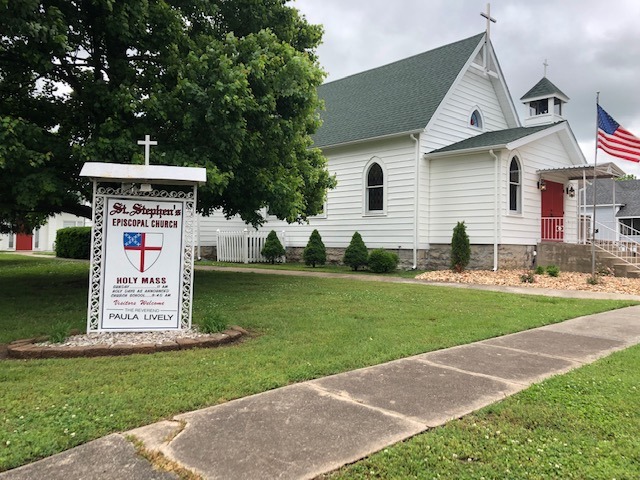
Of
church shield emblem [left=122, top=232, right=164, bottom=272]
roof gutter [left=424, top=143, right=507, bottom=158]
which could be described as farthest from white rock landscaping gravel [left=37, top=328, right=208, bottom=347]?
roof gutter [left=424, top=143, right=507, bottom=158]

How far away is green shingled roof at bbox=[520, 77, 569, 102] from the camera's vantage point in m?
20.7

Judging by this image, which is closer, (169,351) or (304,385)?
(304,385)

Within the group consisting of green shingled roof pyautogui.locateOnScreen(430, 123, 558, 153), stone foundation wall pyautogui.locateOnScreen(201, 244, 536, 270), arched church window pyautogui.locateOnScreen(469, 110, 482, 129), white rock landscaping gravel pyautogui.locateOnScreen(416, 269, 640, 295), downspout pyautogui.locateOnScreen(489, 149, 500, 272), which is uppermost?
arched church window pyautogui.locateOnScreen(469, 110, 482, 129)

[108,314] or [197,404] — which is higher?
[108,314]

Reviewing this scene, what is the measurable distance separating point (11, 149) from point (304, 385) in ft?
19.3

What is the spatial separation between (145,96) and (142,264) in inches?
159

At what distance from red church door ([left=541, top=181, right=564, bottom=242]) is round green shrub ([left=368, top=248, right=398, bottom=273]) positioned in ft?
18.9

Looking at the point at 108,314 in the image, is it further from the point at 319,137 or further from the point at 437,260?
the point at 319,137

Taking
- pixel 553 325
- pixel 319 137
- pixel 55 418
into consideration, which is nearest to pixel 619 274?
pixel 553 325

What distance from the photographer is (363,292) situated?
11328 mm

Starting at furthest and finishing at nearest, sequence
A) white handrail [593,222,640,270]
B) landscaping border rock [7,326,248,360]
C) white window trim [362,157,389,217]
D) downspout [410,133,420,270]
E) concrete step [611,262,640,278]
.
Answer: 1. white window trim [362,157,389,217]
2. downspout [410,133,420,270]
3. white handrail [593,222,640,270]
4. concrete step [611,262,640,278]
5. landscaping border rock [7,326,248,360]

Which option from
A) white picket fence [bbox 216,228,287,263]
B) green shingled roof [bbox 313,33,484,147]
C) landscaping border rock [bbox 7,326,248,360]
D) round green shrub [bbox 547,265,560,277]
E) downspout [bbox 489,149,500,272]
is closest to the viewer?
landscaping border rock [bbox 7,326,248,360]

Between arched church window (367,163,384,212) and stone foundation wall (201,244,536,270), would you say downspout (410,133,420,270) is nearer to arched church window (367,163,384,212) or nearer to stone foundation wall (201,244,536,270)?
stone foundation wall (201,244,536,270)

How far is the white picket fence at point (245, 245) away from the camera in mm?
21922
